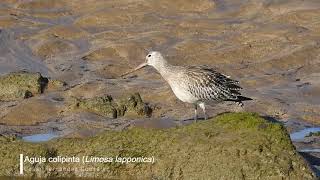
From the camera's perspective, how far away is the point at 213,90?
13711 millimetres

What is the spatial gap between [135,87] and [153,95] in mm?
899

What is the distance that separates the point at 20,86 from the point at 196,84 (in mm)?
6285

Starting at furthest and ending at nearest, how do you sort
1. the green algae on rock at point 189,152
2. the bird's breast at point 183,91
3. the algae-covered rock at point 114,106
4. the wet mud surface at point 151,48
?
the wet mud surface at point 151,48, the algae-covered rock at point 114,106, the bird's breast at point 183,91, the green algae on rock at point 189,152

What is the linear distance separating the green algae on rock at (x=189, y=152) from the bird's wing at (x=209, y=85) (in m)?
1.52

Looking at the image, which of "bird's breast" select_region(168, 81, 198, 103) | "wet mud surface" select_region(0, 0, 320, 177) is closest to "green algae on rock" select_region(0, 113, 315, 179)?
"bird's breast" select_region(168, 81, 198, 103)

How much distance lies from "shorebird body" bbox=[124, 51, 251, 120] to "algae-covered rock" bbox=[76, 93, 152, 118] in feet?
9.45

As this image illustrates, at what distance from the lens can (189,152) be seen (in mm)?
11273

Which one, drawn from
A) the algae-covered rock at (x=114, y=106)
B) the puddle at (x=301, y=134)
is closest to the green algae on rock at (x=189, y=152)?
the puddle at (x=301, y=134)

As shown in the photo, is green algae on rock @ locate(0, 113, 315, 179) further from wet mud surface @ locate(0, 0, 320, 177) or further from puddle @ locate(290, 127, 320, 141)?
puddle @ locate(290, 127, 320, 141)

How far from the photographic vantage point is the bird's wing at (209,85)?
1341 cm

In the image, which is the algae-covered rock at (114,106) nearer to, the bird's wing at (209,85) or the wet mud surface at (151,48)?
the wet mud surface at (151,48)

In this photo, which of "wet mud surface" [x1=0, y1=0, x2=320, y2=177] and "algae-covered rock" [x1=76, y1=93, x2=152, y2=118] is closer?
"algae-covered rock" [x1=76, y1=93, x2=152, y2=118]

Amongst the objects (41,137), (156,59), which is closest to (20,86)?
(41,137)

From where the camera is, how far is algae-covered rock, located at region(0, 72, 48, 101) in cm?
1839
